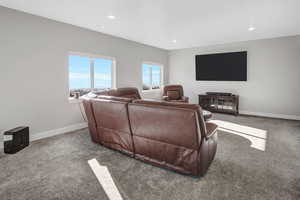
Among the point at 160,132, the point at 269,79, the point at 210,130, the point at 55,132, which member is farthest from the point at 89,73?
the point at 269,79

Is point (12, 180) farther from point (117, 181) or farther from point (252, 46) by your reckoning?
point (252, 46)

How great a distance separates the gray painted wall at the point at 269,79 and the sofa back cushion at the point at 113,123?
492cm

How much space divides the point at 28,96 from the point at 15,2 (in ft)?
5.51

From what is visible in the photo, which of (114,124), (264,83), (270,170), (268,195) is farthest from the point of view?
(264,83)

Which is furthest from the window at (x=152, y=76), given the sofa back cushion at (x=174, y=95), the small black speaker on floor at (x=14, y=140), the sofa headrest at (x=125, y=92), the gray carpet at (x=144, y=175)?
the small black speaker on floor at (x=14, y=140)

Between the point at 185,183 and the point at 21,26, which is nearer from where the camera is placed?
the point at 185,183

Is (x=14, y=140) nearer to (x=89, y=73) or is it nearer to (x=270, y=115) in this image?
(x=89, y=73)

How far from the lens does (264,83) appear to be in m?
5.42

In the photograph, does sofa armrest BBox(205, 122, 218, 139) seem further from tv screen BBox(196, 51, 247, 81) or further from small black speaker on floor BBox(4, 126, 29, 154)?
tv screen BBox(196, 51, 247, 81)

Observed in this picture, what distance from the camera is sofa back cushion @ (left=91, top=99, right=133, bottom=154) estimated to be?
2443mm

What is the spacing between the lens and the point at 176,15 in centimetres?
339

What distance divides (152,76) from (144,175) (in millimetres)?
5128

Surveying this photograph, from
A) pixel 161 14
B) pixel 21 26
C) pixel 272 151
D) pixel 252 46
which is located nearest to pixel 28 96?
pixel 21 26

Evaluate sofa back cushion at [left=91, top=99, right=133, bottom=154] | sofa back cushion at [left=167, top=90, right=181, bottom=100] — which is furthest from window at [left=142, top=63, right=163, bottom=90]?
sofa back cushion at [left=91, top=99, right=133, bottom=154]
